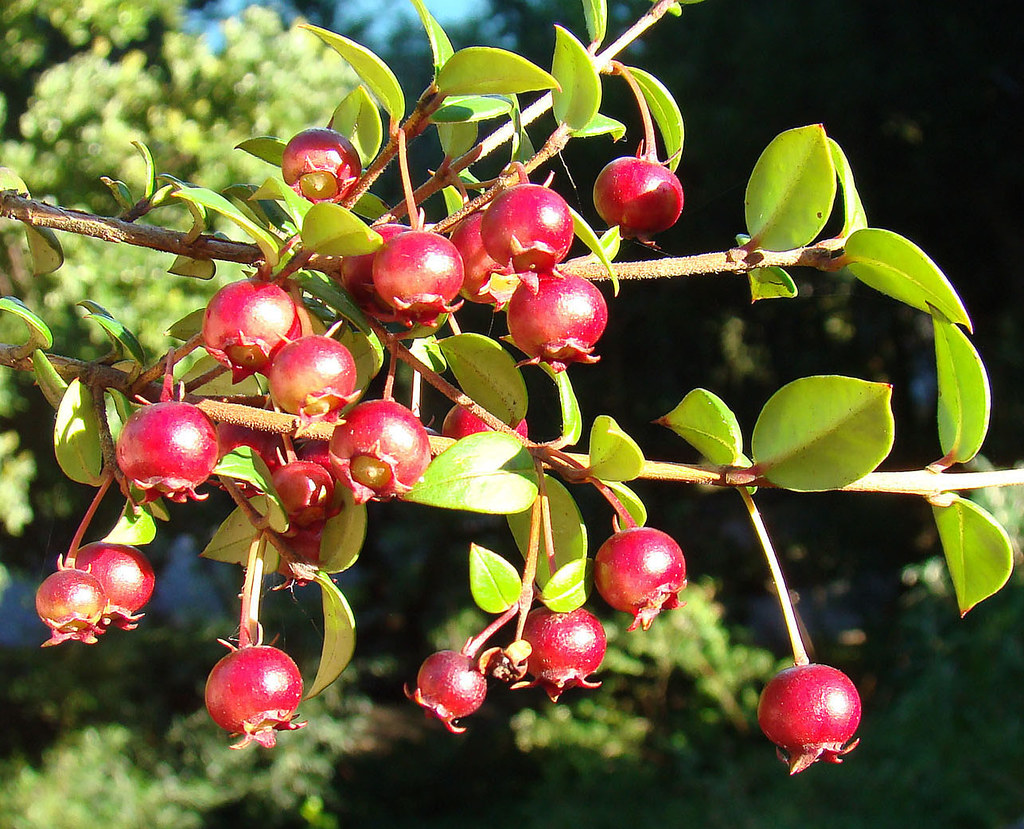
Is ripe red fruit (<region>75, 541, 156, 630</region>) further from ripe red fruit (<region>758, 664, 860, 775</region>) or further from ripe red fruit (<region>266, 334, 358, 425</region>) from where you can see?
ripe red fruit (<region>758, 664, 860, 775</region>)

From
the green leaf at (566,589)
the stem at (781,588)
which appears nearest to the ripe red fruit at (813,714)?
the stem at (781,588)

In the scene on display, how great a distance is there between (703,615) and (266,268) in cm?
416

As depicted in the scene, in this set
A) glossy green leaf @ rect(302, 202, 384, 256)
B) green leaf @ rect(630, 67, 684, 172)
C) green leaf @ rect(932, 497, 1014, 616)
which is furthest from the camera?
green leaf @ rect(630, 67, 684, 172)

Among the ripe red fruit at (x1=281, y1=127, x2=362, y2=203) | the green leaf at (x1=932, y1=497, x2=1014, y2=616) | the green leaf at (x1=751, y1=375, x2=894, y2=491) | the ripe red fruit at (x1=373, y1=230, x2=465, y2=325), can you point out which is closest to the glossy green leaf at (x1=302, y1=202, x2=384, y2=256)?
the ripe red fruit at (x1=373, y1=230, x2=465, y2=325)

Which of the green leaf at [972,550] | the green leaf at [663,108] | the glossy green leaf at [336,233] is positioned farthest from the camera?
the green leaf at [663,108]

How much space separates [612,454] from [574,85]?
7.7 inches

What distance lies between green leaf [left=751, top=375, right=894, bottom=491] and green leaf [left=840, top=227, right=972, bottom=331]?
5 cm

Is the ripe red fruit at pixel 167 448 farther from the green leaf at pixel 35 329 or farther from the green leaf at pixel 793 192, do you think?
the green leaf at pixel 793 192

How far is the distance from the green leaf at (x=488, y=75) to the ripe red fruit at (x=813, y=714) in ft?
1.07

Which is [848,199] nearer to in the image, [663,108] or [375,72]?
[663,108]

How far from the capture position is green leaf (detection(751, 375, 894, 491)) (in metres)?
0.44

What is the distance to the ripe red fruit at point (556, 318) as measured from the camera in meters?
0.44

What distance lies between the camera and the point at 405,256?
414mm

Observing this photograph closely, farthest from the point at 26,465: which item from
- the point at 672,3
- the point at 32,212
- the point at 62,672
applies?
the point at 672,3
